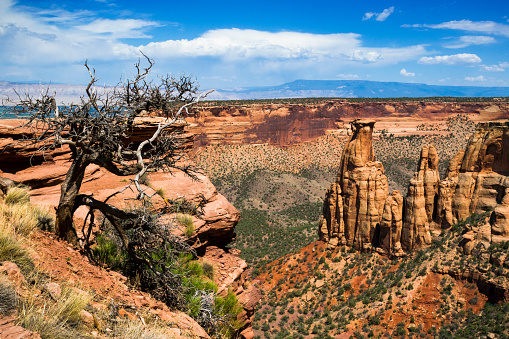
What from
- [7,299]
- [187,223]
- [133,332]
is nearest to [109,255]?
[187,223]

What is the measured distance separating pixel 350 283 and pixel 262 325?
8350 millimetres

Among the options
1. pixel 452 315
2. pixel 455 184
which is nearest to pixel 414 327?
pixel 452 315

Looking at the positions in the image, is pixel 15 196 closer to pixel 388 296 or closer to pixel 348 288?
pixel 388 296

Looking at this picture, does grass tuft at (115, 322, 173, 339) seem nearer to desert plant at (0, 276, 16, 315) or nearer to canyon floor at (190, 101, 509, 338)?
desert plant at (0, 276, 16, 315)

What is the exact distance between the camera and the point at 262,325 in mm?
27266

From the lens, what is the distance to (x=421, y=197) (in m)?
28.6

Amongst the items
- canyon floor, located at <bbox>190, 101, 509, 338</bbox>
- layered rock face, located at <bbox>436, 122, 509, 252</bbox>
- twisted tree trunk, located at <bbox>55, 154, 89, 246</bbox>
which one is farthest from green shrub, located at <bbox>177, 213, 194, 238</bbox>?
layered rock face, located at <bbox>436, 122, 509, 252</bbox>

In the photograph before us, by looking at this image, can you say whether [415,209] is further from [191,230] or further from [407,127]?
[407,127]

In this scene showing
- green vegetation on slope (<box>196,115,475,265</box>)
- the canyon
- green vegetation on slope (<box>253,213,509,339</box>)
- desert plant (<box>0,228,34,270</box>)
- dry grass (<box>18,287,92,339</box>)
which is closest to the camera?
dry grass (<box>18,287,92,339</box>)

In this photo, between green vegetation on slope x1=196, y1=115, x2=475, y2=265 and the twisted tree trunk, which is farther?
green vegetation on slope x1=196, y1=115, x2=475, y2=265

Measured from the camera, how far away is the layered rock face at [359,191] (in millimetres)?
31094

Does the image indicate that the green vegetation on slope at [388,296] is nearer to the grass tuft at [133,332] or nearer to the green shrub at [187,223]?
the green shrub at [187,223]

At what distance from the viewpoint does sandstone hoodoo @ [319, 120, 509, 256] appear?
26.7 meters

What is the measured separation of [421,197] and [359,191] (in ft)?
16.8
